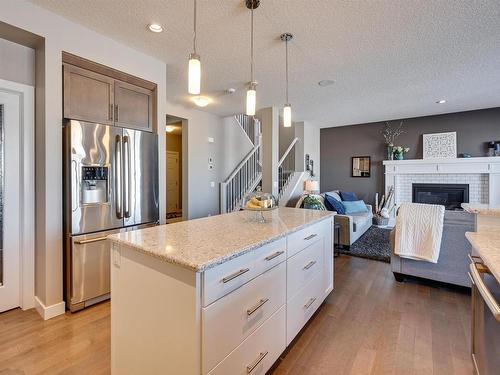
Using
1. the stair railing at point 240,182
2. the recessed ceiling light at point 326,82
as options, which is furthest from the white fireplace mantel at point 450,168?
the recessed ceiling light at point 326,82

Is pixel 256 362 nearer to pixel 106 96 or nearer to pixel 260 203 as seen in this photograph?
pixel 260 203

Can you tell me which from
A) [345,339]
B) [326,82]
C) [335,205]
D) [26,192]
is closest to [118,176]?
[26,192]

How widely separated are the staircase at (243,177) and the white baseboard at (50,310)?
3866mm

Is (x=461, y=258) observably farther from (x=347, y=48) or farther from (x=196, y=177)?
(x=196, y=177)

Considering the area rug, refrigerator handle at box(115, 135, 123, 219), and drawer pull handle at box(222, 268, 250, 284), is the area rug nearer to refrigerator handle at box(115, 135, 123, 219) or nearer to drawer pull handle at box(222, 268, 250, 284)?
drawer pull handle at box(222, 268, 250, 284)

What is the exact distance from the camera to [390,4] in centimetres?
215

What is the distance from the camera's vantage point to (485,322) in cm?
121

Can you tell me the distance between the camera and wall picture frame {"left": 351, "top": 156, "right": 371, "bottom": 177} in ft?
22.8

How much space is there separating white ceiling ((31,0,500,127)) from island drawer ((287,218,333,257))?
1833mm

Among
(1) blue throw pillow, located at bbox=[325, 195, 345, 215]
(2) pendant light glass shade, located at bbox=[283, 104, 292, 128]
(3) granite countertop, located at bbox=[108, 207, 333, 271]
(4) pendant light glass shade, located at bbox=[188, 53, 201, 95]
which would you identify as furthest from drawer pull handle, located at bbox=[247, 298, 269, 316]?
(1) blue throw pillow, located at bbox=[325, 195, 345, 215]

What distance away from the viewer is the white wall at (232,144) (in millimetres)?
6207

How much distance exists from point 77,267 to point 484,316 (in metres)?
2.92

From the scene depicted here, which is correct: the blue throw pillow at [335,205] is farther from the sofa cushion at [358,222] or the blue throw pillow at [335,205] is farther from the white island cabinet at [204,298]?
the white island cabinet at [204,298]

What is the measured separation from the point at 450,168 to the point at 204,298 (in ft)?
21.5
